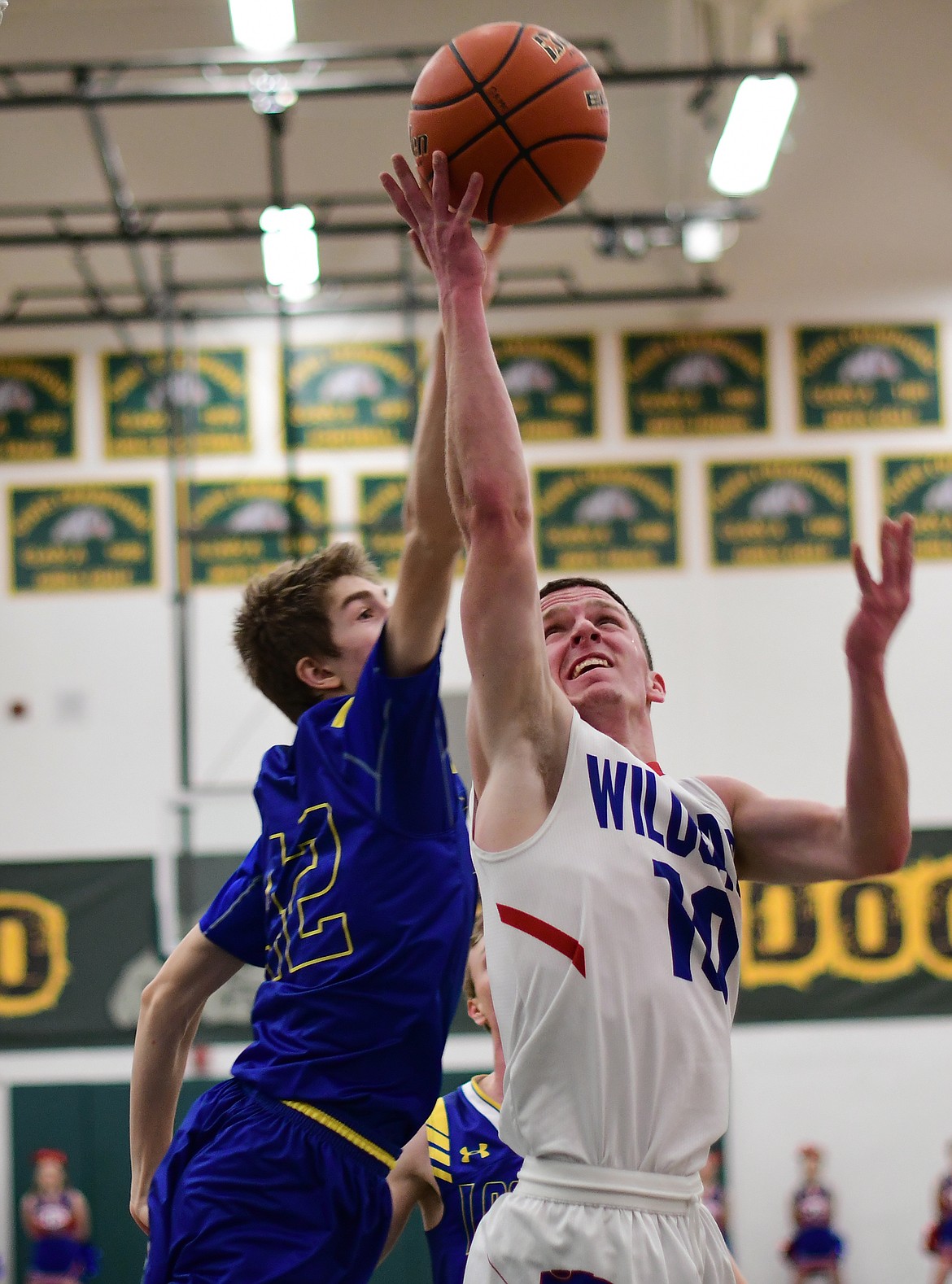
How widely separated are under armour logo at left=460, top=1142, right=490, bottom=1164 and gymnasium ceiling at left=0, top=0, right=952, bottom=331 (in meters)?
8.87

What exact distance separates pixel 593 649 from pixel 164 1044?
131 cm

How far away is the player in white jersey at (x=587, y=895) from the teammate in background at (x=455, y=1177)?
1.09 m

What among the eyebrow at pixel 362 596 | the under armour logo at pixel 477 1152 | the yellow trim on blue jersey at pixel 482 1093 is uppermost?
the eyebrow at pixel 362 596

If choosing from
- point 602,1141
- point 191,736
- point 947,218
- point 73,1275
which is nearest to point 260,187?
point 191,736

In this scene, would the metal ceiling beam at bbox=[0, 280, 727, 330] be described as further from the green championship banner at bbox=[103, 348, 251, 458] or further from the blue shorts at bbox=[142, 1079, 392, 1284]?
the blue shorts at bbox=[142, 1079, 392, 1284]

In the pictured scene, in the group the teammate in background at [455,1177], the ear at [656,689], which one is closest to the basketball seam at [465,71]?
the ear at [656,689]

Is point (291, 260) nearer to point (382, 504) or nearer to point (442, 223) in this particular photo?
point (382, 504)

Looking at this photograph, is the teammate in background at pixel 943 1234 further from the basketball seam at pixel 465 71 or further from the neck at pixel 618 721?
the basketball seam at pixel 465 71

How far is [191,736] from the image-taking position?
436 inches

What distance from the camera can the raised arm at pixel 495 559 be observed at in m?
2.24

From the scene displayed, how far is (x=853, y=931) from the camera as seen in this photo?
430 inches

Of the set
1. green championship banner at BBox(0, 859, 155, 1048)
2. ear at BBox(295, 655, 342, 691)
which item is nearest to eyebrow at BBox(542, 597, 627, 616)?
ear at BBox(295, 655, 342, 691)

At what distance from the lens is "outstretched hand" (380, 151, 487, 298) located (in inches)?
94.1

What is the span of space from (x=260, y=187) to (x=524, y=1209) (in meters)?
10.4
